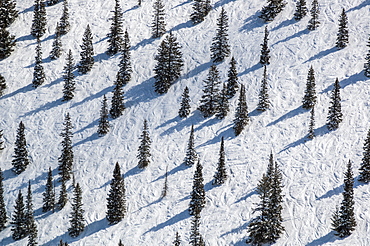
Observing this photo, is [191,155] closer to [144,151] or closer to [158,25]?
[144,151]

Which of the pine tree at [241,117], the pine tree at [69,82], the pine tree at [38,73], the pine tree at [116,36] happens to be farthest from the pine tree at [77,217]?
the pine tree at [116,36]

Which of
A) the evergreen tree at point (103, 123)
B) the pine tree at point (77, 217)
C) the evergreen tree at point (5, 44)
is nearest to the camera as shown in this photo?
the pine tree at point (77, 217)

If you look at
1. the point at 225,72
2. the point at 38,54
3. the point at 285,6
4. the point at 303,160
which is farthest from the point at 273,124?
the point at 38,54

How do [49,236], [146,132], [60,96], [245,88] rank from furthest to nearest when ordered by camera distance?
[60,96], [245,88], [146,132], [49,236]

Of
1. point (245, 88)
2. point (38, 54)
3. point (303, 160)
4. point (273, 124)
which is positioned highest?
point (38, 54)

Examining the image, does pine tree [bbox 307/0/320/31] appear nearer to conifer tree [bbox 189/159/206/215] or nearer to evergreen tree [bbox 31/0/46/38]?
conifer tree [bbox 189/159/206/215]

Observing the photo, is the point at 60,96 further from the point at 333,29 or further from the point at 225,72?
the point at 333,29

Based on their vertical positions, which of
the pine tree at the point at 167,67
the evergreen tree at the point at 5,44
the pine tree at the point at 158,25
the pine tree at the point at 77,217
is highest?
the pine tree at the point at 158,25

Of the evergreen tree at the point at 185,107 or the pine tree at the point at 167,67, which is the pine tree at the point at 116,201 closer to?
the evergreen tree at the point at 185,107
